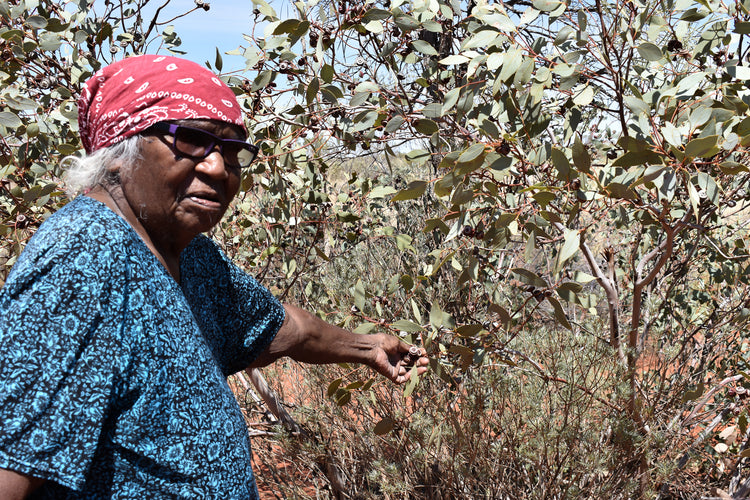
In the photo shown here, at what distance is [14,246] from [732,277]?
9.98 feet

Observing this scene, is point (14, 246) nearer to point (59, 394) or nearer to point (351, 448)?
point (351, 448)

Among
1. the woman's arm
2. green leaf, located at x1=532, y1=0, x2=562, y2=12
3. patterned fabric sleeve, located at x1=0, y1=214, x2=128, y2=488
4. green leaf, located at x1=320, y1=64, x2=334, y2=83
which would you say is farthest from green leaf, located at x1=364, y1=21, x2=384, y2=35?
the woman's arm

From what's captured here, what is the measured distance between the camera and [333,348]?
1943 millimetres

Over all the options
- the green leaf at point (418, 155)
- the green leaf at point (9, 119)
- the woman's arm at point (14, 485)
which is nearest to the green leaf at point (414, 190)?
the green leaf at point (418, 155)

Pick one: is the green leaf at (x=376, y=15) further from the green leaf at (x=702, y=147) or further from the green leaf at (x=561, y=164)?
the green leaf at (x=702, y=147)

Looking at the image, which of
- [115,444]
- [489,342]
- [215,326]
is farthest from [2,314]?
[489,342]

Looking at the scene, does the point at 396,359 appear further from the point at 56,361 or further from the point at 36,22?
the point at 36,22

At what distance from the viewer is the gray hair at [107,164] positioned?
4.06 feet

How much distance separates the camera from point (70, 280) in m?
1.06

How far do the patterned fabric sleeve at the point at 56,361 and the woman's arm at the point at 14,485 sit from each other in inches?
0.5

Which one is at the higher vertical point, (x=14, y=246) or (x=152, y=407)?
(x=14, y=246)

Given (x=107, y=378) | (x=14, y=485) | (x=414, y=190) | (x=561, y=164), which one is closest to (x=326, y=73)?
(x=414, y=190)

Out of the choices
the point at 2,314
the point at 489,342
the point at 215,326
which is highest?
the point at 489,342

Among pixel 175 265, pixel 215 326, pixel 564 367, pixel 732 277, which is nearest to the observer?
pixel 175 265
